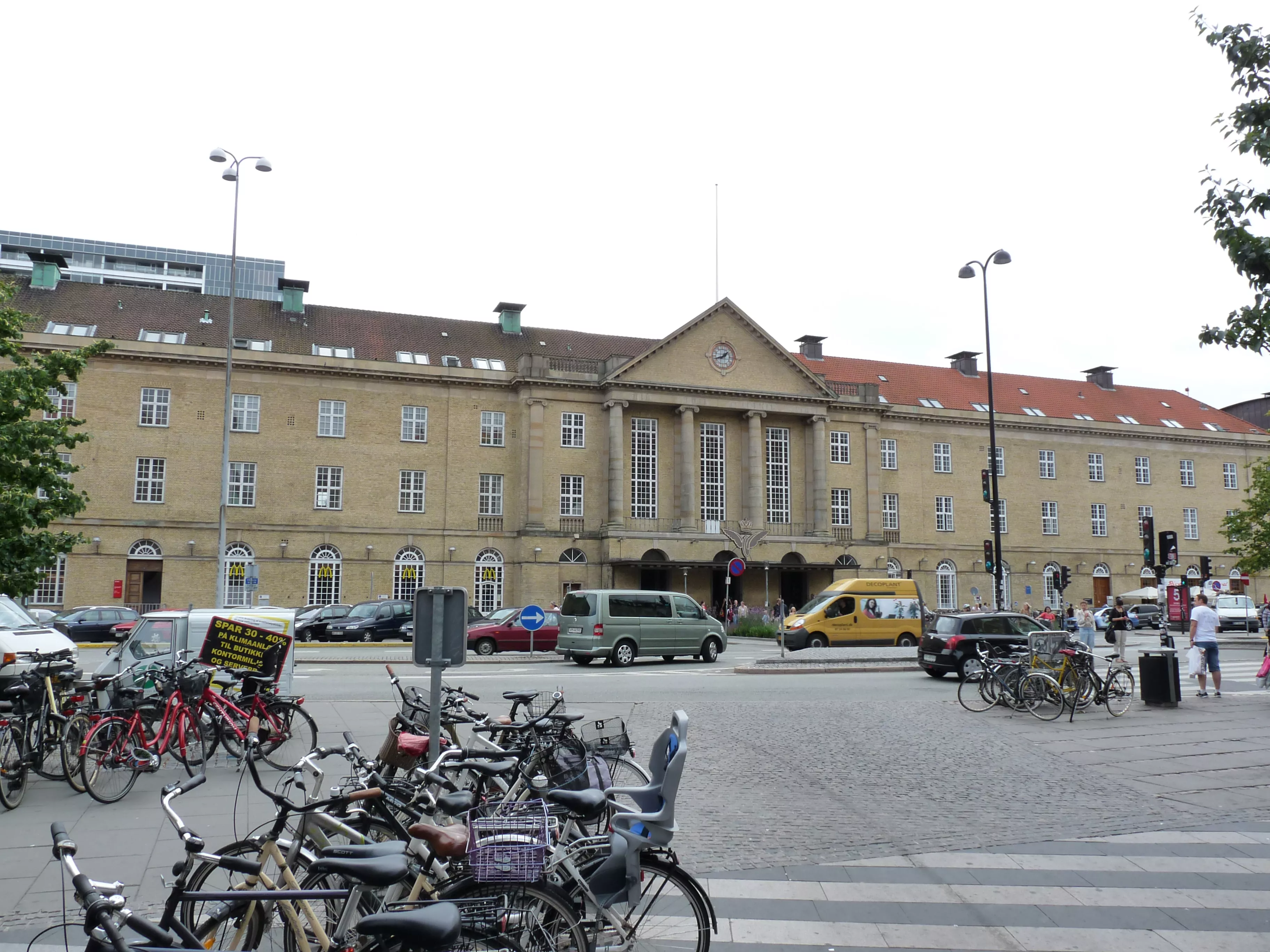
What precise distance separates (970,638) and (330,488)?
123 ft

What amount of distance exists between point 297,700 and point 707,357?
47.3m

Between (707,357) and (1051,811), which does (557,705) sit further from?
(707,357)

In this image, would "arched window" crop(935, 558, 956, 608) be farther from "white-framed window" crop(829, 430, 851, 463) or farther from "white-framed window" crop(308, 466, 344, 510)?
"white-framed window" crop(308, 466, 344, 510)

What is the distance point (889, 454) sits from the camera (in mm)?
63938

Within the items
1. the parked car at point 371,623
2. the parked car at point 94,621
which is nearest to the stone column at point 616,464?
the parked car at point 371,623

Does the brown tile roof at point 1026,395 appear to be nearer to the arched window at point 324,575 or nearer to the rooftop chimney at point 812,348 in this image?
the rooftop chimney at point 812,348

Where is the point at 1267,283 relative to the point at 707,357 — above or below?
below

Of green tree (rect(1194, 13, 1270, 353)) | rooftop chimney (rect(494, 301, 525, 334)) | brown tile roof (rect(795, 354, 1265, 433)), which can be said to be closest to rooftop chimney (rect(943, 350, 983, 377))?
brown tile roof (rect(795, 354, 1265, 433))

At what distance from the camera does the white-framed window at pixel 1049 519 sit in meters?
→ 67.1

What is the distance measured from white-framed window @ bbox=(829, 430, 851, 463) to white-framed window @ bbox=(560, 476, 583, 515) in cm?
1588

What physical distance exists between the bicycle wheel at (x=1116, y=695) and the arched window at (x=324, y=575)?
40.6m

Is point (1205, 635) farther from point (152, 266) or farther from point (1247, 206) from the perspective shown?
point (152, 266)

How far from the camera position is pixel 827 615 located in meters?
35.1

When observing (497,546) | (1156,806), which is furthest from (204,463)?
(1156,806)
